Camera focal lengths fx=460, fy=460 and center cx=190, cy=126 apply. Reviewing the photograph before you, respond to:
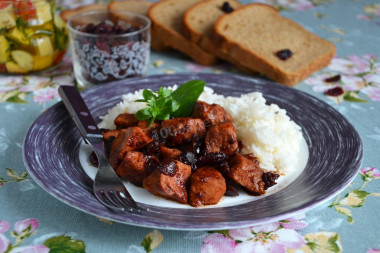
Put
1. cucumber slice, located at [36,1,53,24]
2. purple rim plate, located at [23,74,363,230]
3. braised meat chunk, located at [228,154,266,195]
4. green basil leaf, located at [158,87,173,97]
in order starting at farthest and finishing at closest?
cucumber slice, located at [36,1,53,24], green basil leaf, located at [158,87,173,97], braised meat chunk, located at [228,154,266,195], purple rim plate, located at [23,74,363,230]

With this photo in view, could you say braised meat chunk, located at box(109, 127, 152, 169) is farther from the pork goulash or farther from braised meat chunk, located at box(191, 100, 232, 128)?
braised meat chunk, located at box(191, 100, 232, 128)

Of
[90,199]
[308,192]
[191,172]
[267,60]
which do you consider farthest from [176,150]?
[267,60]

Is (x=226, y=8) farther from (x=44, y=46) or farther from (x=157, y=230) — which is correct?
(x=157, y=230)

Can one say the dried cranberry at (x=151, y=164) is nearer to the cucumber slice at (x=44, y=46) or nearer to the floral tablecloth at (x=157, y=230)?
the floral tablecloth at (x=157, y=230)

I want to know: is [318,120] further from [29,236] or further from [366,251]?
[29,236]

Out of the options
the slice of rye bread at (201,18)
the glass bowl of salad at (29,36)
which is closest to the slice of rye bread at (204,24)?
the slice of rye bread at (201,18)

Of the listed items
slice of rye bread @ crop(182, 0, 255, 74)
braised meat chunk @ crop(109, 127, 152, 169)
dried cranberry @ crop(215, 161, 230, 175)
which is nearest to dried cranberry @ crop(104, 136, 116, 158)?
braised meat chunk @ crop(109, 127, 152, 169)
